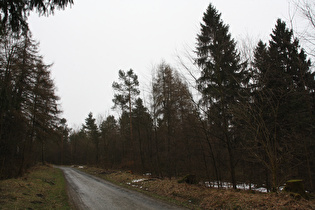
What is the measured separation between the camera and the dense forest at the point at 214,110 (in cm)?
797

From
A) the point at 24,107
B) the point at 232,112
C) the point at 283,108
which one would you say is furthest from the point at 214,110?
the point at 24,107

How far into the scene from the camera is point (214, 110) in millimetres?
9945

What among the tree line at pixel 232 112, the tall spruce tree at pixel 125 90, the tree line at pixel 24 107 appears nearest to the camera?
the tree line at pixel 232 112

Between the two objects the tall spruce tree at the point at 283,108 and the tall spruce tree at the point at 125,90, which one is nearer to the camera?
the tall spruce tree at the point at 283,108

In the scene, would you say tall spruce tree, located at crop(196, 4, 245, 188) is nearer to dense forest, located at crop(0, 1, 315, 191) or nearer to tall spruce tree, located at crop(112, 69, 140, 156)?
dense forest, located at crop(0, 1, 315, 191)

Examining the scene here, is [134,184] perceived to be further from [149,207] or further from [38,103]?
[38,103]

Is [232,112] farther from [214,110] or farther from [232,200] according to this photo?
[232,200]

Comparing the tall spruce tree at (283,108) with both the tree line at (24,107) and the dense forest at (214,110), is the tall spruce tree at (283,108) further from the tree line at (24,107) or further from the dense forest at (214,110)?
the tree line at (24,107)

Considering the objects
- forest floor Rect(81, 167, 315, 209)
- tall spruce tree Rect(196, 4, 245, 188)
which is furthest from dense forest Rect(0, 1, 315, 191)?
forest floor Rect(81, 167, 315, 209)

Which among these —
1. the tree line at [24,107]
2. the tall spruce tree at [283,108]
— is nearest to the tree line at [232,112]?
the tall spruce tree at [283,108]

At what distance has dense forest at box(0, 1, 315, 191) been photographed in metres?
7.97

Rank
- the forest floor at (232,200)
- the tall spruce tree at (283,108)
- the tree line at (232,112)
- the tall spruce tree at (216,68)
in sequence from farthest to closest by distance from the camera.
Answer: the tall spruce tree at (216,68)
the tree line at (232,112)
the tall spruce tree at (283,108)
the forest floor at (232,200)

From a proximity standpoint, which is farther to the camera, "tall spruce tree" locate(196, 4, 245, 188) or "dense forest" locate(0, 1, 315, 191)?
"tall spruce tree" locate(196, 4, 245, 188)

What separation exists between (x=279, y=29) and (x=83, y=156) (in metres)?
51.7
